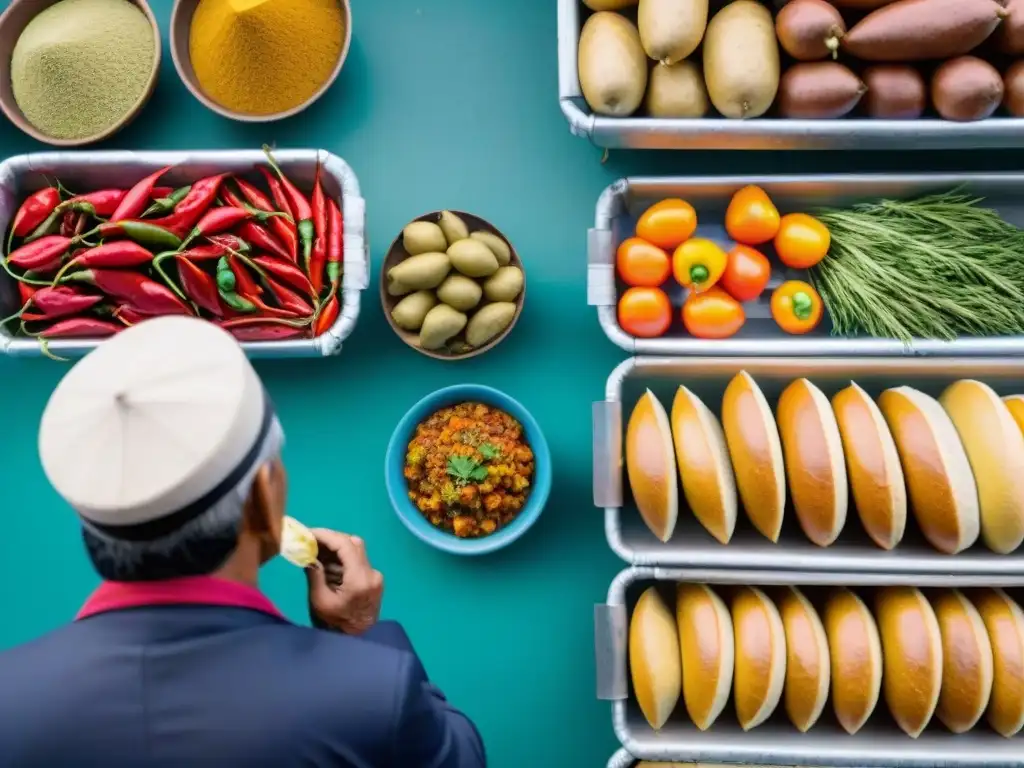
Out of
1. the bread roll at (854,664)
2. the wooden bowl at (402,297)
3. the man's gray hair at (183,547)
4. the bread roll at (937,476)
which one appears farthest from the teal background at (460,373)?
the man's gray hair at (183,547)

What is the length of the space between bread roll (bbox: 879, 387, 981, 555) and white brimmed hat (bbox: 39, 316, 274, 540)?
3.25 ft

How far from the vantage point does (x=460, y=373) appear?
158 cm

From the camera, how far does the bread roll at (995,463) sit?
1266mm

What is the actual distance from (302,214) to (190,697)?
35.2 inches

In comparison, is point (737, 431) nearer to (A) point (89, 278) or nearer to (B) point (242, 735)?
(B) point (242, 735)

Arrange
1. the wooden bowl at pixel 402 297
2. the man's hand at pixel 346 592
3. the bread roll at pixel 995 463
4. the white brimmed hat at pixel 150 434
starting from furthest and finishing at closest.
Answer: the wooden bowl at pixel 402 297 → the bread roll at pixel 995 463 → the man's hand at pixel 346 592 → the white brimmed hat at pixel 150 434

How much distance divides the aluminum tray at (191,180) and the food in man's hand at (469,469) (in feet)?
0.77

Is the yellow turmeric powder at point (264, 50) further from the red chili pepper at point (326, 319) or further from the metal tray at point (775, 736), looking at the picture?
the metal tray at point (775, 736)

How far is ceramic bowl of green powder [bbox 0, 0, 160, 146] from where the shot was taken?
1.46m

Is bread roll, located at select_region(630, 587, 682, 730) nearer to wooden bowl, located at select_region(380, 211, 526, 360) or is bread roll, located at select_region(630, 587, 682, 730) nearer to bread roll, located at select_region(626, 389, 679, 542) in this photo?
bread roll, located at select_region(626, 389, 679, 542)

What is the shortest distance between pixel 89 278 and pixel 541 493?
85cm

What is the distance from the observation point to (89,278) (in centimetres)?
142

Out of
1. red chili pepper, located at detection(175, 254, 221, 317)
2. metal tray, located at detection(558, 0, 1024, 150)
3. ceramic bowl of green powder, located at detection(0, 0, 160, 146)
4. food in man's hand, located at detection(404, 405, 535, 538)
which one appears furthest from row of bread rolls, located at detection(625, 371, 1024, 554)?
ceramic bowl of green powder, located at detection(0, 0, 160, 146)

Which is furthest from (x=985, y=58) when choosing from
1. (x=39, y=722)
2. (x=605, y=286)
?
(x=39, y=722)
